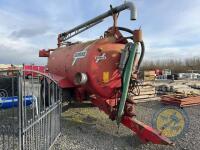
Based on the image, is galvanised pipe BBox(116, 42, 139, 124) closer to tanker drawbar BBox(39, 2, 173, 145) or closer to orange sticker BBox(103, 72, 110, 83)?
tanker drawbar BBox(39, 2, 173, 145)

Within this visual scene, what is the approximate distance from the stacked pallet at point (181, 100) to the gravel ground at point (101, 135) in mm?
1524

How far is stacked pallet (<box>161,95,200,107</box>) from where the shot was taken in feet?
32.8

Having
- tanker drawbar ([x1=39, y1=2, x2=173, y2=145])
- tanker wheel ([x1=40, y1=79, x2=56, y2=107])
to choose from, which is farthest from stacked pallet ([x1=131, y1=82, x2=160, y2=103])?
tanker wheel ([x1=40, y1=79, x2=56, y2=107])

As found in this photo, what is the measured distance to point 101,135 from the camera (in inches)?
244

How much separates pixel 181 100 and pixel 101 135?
184 inches

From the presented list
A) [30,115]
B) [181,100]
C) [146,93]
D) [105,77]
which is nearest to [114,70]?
[105,77]

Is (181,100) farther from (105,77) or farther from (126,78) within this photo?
(126,78)

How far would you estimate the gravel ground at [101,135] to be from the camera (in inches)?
215

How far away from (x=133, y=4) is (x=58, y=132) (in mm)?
3062

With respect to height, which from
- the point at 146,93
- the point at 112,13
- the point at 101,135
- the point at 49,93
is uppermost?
the point at 112,13

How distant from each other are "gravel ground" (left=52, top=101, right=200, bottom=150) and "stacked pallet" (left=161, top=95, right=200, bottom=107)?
1.52 metres

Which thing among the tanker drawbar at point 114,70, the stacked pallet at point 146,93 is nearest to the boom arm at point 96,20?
the tanker drawbar at point 114,70

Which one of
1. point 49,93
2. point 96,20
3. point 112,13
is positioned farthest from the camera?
point 96,20

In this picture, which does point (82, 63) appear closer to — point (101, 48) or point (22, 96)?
point (101, 48)
